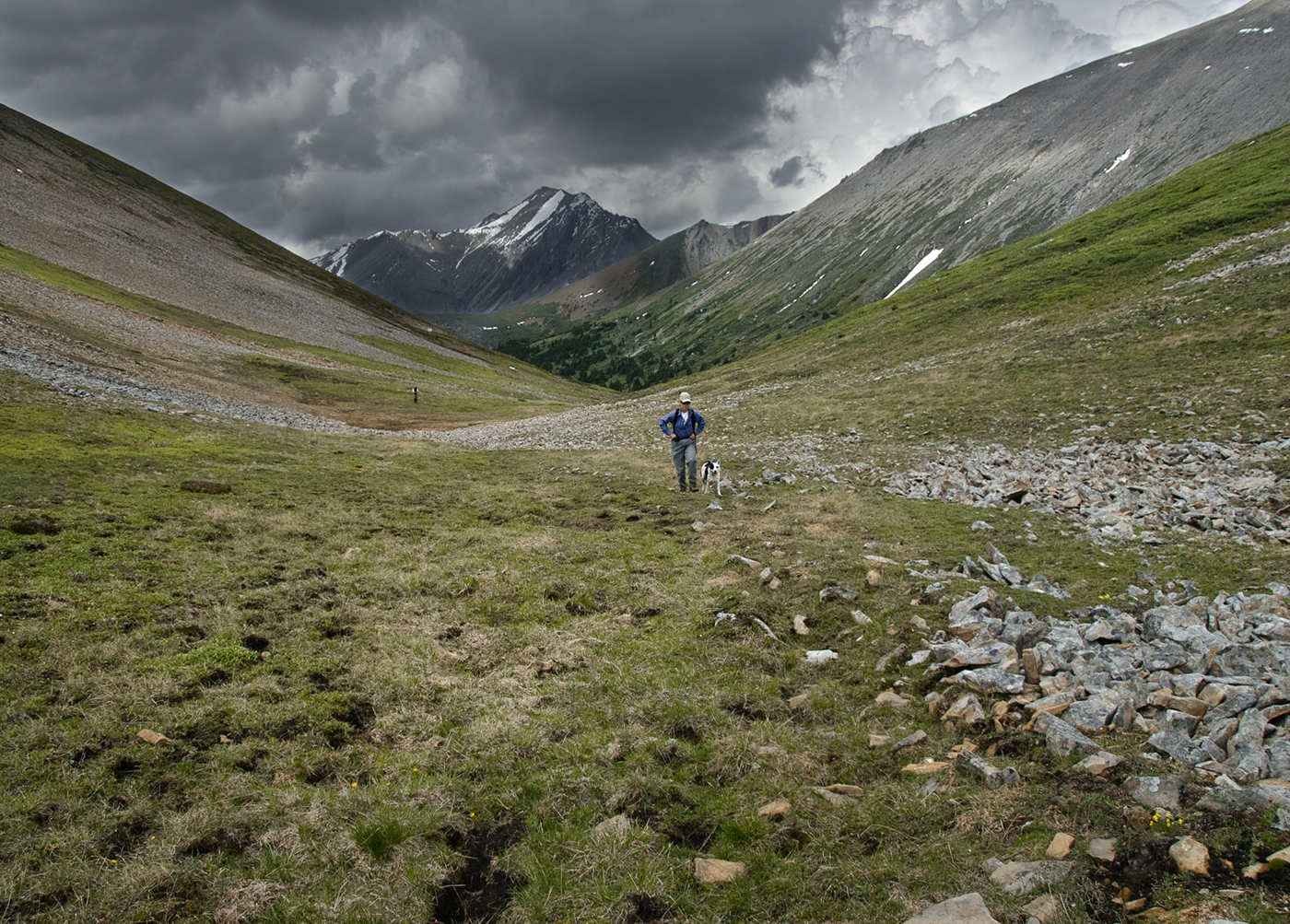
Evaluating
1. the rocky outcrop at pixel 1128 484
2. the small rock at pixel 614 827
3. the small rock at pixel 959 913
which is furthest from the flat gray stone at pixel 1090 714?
the rocky outcrop at pixel 1128 484

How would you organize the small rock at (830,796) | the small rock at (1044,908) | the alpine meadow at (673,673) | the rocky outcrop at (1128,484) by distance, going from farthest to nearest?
the rocky outcrop at (1128,484), the small rock at (830,796), the alpine meadow at (673,673), the small rock at (1044,908)

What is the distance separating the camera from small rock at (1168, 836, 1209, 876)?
524 centimetres

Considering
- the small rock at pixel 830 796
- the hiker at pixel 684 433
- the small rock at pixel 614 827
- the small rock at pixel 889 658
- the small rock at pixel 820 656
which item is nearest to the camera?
the small rock at pixel 614 827

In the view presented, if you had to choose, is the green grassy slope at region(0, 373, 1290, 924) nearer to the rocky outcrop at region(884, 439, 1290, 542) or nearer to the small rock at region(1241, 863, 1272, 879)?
the small rock at region(1241, 863, 1272, 879)

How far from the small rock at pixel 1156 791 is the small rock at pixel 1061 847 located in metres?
0.97

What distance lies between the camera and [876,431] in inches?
1309

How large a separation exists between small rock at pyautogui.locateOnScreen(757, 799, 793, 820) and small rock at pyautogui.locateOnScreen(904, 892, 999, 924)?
2.11 metres

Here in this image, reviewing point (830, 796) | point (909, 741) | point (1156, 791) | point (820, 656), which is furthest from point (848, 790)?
point (820, 656)

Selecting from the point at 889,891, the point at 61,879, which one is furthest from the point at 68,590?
the point at 889,891

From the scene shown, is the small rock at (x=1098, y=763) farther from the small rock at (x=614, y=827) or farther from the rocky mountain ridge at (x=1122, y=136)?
the rocky mountain ridge at (x=1122, y=136)

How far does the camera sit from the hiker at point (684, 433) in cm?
2445

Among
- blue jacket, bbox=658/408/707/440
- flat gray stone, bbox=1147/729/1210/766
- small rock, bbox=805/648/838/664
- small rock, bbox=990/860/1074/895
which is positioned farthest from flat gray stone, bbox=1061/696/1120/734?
blue jacket, bbox=658/408/707/440

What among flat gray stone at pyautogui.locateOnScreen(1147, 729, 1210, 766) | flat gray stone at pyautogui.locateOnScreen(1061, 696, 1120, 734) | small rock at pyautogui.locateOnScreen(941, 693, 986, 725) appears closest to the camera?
flat gray stone at pyautogui.locateOnScreen(1147, 729, 1210, 766)

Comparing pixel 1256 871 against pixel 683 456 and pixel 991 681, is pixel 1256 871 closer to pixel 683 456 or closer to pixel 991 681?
pixel 991 681
